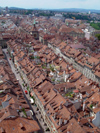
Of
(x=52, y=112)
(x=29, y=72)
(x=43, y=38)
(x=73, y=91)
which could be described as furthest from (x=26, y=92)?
(x=43, y=38)

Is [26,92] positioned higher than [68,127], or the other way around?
[68,127]

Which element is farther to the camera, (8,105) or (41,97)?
(41,97)

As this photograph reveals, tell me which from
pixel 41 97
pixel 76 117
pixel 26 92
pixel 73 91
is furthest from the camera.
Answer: pixel 26 92

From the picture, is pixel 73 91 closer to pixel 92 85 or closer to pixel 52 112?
pixel 92 85

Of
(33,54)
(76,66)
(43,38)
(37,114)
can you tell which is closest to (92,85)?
(37,114)

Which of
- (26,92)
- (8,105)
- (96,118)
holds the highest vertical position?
(8,105)

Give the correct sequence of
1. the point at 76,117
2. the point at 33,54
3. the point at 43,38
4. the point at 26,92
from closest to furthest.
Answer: the point at 76,117
the point at 26,92
the point at 33,54
the point at 43,38

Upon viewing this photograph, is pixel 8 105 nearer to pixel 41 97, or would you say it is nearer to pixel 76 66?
pixel 41 97

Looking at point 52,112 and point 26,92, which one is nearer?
point 52,112

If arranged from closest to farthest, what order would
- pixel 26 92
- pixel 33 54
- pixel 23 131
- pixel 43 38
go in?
pixel 23 131, pixel 26 92, pixel 33 54, pixel 43 38

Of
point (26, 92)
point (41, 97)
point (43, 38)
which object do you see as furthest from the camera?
point (43, 38)
